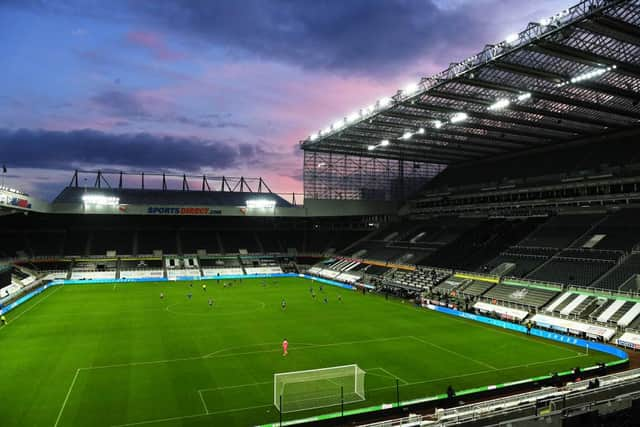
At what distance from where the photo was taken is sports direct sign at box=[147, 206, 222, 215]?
70794 mm

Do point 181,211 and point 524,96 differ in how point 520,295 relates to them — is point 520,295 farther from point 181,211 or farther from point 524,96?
point 181,211

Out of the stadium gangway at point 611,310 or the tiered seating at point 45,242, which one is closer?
the stadium gangway at point 611,310

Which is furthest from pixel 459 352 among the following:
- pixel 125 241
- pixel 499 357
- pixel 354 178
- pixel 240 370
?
pixel 125 241

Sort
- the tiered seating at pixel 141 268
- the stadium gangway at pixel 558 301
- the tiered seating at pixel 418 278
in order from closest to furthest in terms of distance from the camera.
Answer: the stadium gangway at pixel 558 301
the tiered seating at pixel 418 278
the tiered seating at pixel 141 268

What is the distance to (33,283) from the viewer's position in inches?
2167

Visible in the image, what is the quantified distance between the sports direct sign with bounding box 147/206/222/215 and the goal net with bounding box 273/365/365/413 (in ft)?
187

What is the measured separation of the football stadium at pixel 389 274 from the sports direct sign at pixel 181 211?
425 mm

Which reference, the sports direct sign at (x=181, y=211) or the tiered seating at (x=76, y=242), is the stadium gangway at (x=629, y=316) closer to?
the sports direct sign at (x=181, y=211)

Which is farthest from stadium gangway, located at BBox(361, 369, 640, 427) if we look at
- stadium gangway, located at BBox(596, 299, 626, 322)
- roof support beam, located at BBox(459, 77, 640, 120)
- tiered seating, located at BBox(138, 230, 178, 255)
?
tiered seating, located at BBox(138, 230, 178, 255)

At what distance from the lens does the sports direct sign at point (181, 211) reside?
232ft

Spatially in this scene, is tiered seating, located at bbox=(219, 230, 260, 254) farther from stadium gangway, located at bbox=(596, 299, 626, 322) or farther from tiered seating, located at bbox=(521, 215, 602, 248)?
stadium gangway, located at bbox=(596, 299, 626, 322)

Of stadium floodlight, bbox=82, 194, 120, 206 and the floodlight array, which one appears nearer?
the floodlight array

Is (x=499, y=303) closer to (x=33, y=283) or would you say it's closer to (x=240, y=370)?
(x=240, y=370)

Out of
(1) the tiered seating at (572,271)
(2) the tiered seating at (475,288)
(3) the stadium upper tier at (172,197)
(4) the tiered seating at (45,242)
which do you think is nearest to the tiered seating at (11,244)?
(4) the tiered seating at (45,242)
